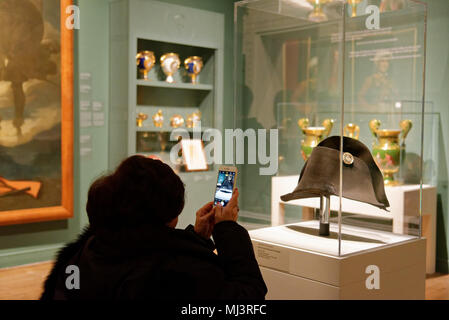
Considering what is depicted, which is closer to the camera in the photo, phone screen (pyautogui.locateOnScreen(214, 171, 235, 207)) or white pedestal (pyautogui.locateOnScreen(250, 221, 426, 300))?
phone screen (pyautogui.locateOnScreen(214, 171, 235, 207))

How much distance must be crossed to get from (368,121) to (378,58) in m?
0.45

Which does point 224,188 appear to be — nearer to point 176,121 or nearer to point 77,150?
point 77,150

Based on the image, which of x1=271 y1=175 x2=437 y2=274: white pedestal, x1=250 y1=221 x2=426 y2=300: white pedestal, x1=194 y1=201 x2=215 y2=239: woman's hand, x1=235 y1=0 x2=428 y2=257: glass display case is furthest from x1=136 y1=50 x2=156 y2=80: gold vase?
x1=194 y1=201 x2=215 y2=239: woman's hand

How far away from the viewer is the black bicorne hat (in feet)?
7.45

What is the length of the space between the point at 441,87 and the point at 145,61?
249 cm

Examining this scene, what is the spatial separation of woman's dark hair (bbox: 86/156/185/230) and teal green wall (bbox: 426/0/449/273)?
338 cm

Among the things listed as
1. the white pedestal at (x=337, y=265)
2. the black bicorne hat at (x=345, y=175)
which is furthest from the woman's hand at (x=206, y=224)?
the black bicorne hat at (x=345, y=175)

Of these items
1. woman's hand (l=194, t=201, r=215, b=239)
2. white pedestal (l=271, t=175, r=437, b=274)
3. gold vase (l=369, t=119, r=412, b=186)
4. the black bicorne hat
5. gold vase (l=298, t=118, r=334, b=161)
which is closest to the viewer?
woman's hand (l=194, t=201, r=215, b=239)

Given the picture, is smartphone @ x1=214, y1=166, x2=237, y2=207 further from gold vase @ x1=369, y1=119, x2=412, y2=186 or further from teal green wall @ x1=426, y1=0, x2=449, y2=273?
teal green wall @ x1=426, y1=0, x2=449, y2=273

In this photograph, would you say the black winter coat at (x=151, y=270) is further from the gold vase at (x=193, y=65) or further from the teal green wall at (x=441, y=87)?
the gold vase at (x=193, y=65)

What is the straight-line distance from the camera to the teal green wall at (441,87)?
13.6 ft

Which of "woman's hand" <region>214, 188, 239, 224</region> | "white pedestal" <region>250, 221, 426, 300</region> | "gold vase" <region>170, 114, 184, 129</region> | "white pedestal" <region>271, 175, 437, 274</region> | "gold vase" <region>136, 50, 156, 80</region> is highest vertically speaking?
"gold vase" <region>136, 50, 156, 80</region>

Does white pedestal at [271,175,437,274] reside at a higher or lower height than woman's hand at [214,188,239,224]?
lower
